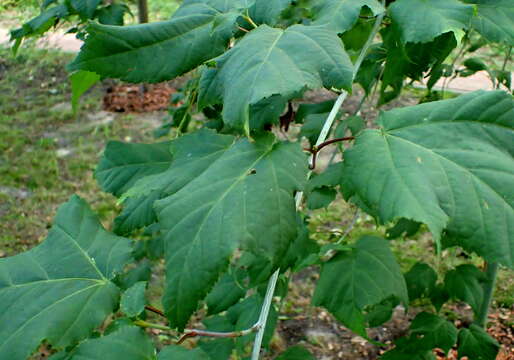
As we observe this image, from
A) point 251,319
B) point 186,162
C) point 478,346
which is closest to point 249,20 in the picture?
point 186,162

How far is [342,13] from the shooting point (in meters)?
0.95

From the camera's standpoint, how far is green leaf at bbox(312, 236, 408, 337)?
131 cm

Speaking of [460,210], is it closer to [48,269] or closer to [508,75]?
[48,269]

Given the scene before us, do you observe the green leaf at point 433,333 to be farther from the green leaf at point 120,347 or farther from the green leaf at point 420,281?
the green leaf at point 120,347

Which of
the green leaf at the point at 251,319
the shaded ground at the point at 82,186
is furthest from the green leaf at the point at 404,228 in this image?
the green leaf at the point at 251,319

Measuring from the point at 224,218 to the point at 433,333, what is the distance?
1.28 m

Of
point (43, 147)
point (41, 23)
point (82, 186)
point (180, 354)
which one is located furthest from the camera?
point (43, 147)

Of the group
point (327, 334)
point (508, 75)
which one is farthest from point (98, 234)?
point (327, 334)

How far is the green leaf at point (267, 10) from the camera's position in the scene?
0.97 m

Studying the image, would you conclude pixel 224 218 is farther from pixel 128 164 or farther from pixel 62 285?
pixel 128 164

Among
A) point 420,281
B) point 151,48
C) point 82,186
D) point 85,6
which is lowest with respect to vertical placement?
point 82,186

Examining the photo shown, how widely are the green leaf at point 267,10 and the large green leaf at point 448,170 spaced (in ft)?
0.79

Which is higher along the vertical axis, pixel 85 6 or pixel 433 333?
pixel 85 6

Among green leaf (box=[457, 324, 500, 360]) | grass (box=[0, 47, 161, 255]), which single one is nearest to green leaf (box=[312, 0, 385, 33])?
green leaf (box=[457, 324, 500, 360])
